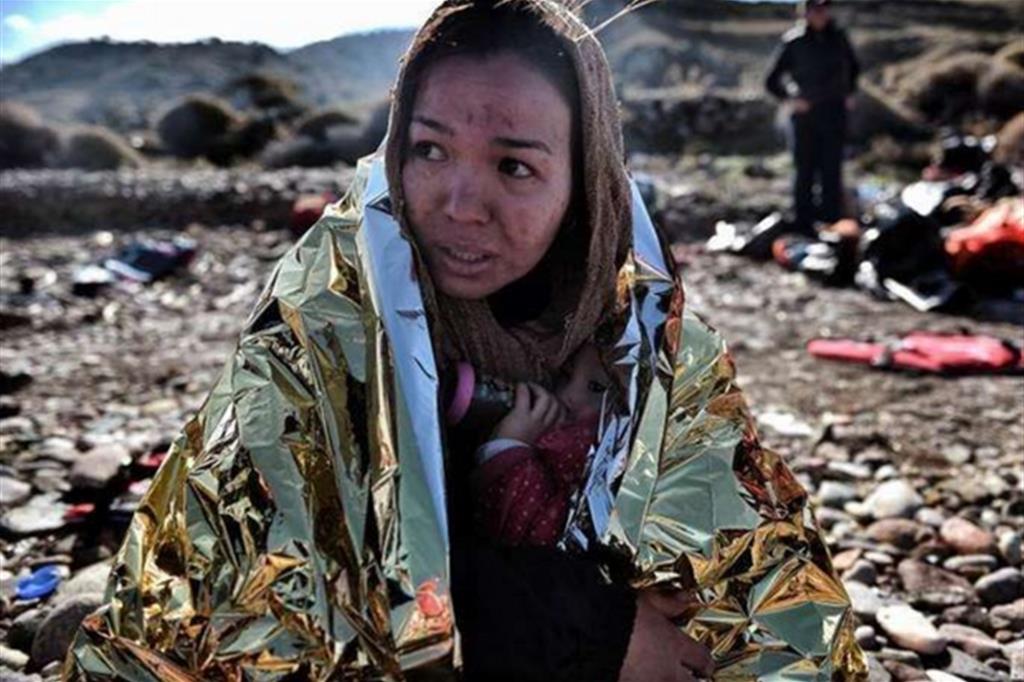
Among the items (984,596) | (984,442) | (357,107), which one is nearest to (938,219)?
(984,442)

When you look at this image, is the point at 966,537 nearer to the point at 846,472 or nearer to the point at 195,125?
the point at 846,472

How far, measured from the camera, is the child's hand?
1759 millimetres

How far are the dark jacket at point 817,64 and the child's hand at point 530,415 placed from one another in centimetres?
759

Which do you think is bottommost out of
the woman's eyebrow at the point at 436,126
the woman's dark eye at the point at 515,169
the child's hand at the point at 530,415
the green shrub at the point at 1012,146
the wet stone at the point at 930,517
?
the wet stone at the point at 930,517

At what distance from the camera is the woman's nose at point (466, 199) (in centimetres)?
169

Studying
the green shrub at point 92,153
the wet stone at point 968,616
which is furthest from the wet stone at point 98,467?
the green shrub at point 92,153

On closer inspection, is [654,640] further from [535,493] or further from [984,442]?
[984,442]

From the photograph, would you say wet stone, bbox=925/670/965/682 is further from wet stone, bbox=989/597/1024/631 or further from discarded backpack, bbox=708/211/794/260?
discarded backpack, bbox=708/211/794/260

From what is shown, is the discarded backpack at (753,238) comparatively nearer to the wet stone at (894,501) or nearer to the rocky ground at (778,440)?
the rocky ground at (778,440)

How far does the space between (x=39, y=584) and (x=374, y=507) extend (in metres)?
1.82

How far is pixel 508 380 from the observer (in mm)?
1828

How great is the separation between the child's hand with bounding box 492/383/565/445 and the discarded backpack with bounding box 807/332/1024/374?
12.8 ft

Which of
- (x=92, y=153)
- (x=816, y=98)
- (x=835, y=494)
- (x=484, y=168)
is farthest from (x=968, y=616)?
(x=92, y=153)

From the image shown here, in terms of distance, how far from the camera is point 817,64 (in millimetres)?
8531
